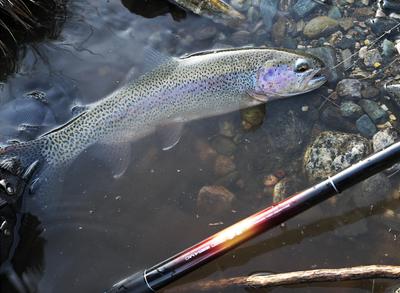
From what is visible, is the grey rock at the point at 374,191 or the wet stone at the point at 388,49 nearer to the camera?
the grey rock at the point at 374,191

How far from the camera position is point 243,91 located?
4.50 metres

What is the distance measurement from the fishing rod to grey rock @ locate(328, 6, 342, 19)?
81.9 inches

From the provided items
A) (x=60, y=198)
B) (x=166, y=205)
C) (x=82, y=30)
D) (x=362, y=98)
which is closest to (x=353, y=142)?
(x=362, y=98)

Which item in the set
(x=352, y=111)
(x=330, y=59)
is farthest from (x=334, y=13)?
(x=352, y=111)

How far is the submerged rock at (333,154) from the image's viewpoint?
4059mm

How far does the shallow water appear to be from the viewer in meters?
3.76

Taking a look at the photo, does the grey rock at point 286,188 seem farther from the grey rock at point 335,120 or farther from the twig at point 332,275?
the twig at point 332,275

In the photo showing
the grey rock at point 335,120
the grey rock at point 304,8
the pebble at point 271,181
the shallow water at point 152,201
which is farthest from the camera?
the grey rock at point 304,8

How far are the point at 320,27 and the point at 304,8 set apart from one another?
0.30m

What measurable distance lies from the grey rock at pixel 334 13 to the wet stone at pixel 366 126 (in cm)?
118

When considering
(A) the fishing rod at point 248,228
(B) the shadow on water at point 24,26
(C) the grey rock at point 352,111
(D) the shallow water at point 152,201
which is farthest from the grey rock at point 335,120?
(B) the shadow on water at point 24,26

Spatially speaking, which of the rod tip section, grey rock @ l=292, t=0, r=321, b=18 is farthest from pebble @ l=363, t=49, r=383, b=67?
the rod tip section

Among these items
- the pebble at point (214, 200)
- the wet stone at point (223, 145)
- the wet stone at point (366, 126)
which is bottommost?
the pebble at point (214, 200)

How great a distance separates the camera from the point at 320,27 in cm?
474
